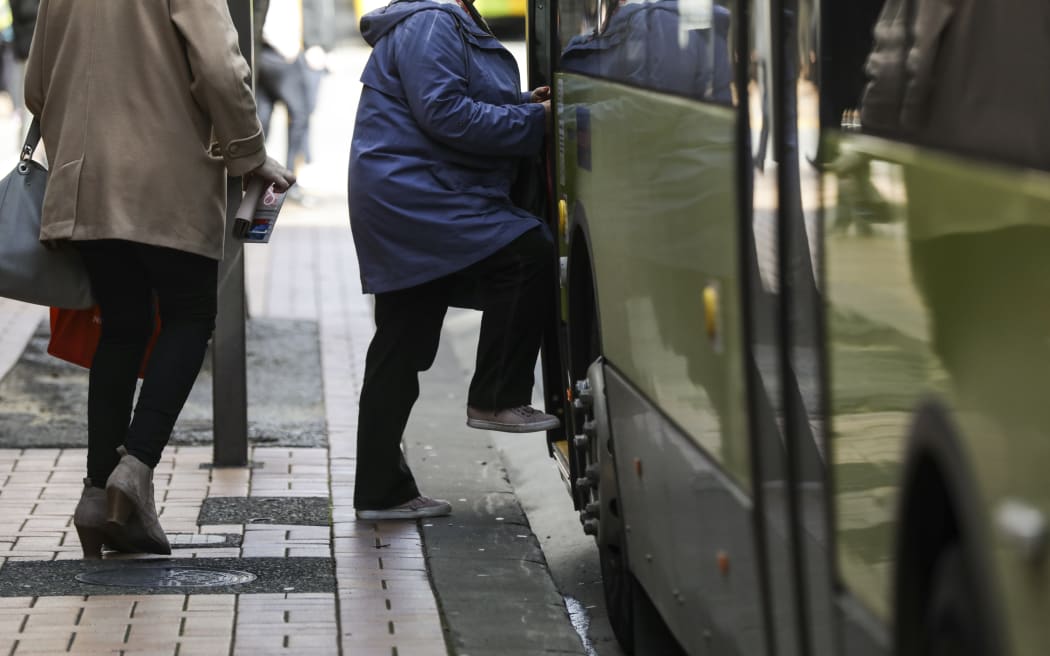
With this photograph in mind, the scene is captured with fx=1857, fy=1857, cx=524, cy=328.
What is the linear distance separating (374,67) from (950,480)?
3.69 metres

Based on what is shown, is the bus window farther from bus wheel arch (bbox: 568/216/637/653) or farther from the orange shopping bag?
the orange shopping bag

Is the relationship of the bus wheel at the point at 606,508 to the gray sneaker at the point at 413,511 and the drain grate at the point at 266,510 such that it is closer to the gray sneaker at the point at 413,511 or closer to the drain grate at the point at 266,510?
the gray sneaker at the point at 413,511

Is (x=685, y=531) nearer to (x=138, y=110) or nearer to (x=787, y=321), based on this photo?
(x=787, y=321)

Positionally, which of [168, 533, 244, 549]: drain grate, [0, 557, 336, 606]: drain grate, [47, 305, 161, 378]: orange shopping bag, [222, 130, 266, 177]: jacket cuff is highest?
[222, 130, 266, 177]: jacket cuff

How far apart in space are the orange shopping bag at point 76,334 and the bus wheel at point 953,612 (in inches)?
140

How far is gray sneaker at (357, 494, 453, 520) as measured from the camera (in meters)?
5.76

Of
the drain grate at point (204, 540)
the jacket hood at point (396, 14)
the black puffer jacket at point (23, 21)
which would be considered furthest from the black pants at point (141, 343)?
the black puffer jacket at point (23, 21)

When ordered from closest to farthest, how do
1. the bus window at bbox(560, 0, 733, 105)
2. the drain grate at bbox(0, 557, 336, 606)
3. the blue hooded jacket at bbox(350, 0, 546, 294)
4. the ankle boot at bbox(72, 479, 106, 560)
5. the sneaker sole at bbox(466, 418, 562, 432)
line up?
the bus window at bbox(560, 0, 733, 105), the drain grate at bbox(0, 557, 336, 606), the ankle boot at bbox(72, 479, 106, 560), the blue hooded jacket at bbox(350, 0, 546, 294), the sneaker sole at bbox(466, 418, 562, 432)

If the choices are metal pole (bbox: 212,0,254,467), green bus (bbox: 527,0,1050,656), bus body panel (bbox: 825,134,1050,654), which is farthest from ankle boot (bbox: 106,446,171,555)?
bus body panel (bbox: 825,134,1050,654)

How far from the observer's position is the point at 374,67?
551cm

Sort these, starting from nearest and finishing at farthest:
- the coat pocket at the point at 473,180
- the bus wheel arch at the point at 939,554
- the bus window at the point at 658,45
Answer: the bus wheel arch at the point at 939,554 → the bus window at the point at 658,45 → the coat pocket at the point at 473,180

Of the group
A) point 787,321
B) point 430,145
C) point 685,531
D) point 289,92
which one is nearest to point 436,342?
point 430,145

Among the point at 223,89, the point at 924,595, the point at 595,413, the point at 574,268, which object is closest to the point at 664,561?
the point at 595,413

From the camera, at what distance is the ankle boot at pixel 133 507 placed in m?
4.99
